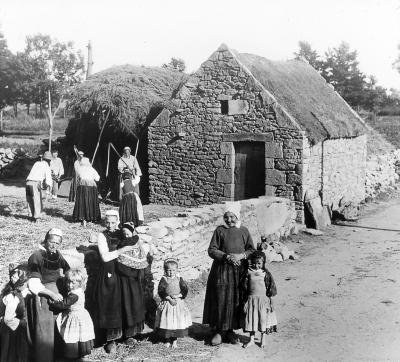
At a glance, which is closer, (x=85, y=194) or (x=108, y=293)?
(x=108, y=293)

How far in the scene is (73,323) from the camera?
5.57 meters

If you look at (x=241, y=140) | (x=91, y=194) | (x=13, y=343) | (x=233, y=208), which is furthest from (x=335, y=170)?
(x=13, y=343)

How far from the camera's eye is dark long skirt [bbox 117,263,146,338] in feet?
20.4

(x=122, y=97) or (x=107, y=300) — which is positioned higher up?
(x=122, y=97)

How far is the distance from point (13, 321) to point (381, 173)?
19.5 metres

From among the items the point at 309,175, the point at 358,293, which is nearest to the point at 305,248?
the point at 309,175

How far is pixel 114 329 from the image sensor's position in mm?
6246

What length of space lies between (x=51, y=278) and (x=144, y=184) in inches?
411

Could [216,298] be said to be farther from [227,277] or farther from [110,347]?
[110,347]

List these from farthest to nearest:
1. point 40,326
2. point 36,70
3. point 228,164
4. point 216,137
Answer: point 36,70
point 216,137
point 228,164
point 40,326

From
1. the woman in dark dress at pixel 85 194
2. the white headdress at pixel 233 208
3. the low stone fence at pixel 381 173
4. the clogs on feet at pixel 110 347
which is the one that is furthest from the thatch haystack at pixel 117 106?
the clogs on feet at pixel 110 347

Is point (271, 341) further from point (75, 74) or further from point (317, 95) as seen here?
point (75, 74)

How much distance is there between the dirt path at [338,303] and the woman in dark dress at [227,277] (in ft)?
0.94

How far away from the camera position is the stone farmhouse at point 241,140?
44.4 ft
